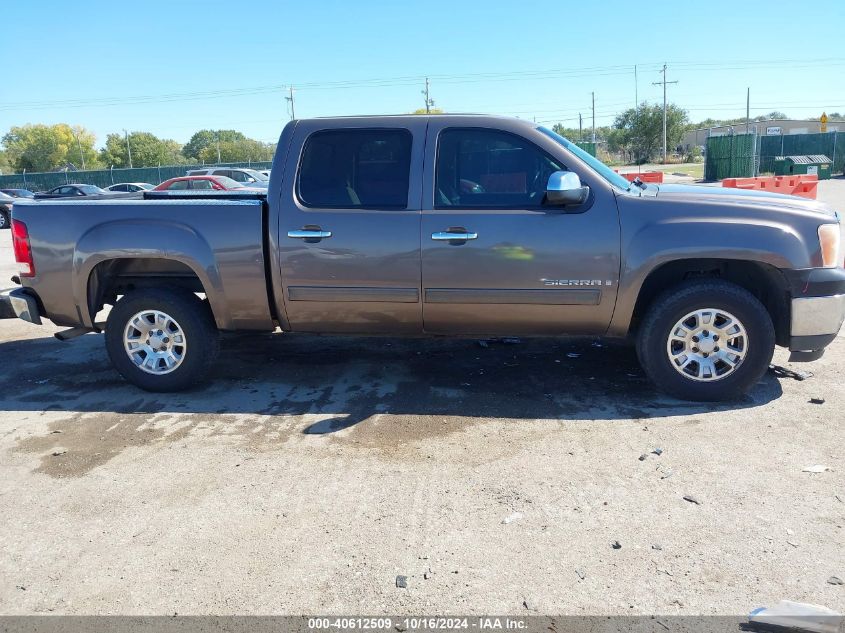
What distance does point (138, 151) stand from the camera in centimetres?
10625

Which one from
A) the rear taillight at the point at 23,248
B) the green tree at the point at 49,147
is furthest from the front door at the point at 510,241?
the green tree at the point at 49,147

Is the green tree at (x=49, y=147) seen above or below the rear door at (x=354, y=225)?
above

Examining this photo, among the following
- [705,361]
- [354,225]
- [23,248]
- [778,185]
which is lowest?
[705,361]

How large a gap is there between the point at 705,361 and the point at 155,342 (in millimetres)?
4033

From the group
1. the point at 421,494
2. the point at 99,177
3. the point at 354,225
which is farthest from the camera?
the point at 99,177

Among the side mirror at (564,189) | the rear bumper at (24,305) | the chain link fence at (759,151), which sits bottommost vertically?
the rear bumper at (24,305)

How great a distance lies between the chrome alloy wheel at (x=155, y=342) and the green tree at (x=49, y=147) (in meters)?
113

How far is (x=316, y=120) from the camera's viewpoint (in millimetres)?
4957

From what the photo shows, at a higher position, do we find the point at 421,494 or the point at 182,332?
the point at 182,332

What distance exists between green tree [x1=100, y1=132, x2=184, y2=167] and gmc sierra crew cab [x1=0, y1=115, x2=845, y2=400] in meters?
108

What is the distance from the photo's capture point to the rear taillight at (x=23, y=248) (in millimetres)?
5008

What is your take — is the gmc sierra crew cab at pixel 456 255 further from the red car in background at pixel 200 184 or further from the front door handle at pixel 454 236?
the red car in background at pixel 200 184

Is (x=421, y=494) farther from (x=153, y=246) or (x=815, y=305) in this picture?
(x=815, y=305)

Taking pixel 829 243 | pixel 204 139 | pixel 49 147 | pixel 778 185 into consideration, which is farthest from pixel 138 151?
pixel 829 243
